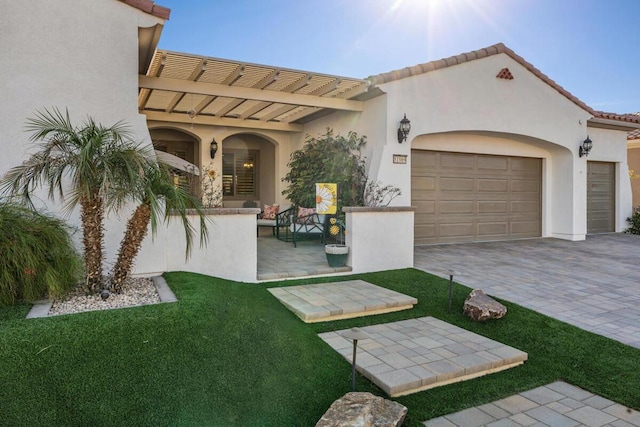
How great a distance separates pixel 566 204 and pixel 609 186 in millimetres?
3040

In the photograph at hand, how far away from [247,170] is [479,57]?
8404 mm

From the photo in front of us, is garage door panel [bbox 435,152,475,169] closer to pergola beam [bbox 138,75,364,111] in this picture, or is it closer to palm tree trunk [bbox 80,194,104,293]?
pergola beam [bbox 138,75,364,111]

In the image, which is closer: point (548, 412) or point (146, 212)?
point (548, 412)

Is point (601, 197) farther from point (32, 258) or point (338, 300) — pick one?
point (32, 258)

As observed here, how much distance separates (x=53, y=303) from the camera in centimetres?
449

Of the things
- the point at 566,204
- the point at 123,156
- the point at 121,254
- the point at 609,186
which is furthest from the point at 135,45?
the point at 609,186

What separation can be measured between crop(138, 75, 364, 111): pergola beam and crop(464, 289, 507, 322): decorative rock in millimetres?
6054

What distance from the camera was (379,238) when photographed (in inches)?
306

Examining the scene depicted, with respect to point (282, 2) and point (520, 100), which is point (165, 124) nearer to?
point (282, 2)

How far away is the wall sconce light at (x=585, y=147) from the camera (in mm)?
12086

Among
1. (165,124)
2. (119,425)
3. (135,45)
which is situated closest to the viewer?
(119,425)

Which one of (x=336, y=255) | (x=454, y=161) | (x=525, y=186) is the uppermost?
(x=454, y=161)

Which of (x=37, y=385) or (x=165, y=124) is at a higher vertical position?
(x=165, y=124)

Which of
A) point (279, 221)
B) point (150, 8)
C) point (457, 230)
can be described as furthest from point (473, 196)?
point (150, 8)
